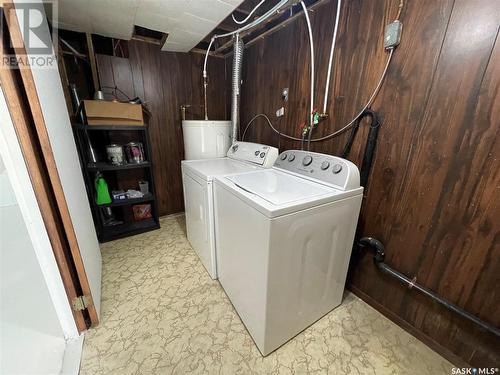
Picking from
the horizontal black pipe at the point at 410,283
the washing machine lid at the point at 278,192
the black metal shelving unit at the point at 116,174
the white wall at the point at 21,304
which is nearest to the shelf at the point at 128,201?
the black metal shelving unit at the point at 116,174

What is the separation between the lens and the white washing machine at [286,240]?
96 cm

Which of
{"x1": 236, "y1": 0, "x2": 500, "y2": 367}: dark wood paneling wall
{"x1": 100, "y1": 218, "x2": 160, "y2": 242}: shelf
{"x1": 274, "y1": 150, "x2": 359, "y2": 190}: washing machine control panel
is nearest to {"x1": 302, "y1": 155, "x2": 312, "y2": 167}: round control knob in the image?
{"x1": 274, "y1": 150, "x2": 359, "y2": 190}: washing machine control panel

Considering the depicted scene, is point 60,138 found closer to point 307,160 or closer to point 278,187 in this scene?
point 278,187

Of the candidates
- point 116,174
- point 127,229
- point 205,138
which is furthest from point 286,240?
point 116,174

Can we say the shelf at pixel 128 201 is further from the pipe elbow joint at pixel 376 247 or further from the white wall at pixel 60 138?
the pipe elbow joint at pixel 376 247

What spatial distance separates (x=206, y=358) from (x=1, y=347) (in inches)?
34.1

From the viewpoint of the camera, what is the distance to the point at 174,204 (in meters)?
2.85

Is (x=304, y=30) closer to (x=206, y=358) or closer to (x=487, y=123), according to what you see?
(x=487, y=123)

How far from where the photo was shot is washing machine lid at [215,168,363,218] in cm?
92

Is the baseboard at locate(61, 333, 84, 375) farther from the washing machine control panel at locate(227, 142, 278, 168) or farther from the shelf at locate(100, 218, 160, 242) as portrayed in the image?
the washing machine control panel at locate(227, 142, 278, 168)

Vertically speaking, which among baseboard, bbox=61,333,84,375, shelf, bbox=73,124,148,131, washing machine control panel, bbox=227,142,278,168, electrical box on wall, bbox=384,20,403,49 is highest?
electrical box on wall, bbox=384,20,403,49

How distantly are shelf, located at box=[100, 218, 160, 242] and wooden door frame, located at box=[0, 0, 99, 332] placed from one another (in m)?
1.15

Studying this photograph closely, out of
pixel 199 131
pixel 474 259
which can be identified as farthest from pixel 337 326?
pixel 199 131

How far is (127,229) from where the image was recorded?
2.39 m
